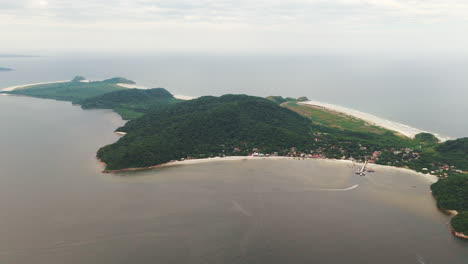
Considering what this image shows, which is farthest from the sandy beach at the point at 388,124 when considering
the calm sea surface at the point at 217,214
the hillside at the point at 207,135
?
the calm sea surface at the point at 217,214

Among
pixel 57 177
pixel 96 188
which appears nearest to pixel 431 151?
pixel 96 188

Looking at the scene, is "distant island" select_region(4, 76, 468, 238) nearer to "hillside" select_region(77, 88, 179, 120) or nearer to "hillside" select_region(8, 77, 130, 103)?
"hillside" select_region(77, 88, 179, 120)

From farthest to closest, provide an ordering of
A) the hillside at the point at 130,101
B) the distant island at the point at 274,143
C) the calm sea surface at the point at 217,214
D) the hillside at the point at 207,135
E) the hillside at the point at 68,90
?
the hillside at the point at 68,90 → the hillside at the point at 130,101 → the hillside at the point at 207,135 → the distant island at the point at 274,143 → the calm sea surface at the point at 217,214

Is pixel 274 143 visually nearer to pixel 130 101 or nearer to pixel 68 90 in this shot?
pixel 130 101

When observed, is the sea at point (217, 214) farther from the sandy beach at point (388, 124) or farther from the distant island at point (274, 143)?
the sandy beach at point (388, 124)

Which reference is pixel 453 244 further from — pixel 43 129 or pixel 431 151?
pixel 43 129

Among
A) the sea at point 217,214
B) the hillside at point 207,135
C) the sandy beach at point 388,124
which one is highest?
the sandy beach at point 388,124

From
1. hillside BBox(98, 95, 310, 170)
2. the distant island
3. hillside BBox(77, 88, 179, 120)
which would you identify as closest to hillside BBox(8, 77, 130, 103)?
hillside BBox(77, 88, 179, 120)
